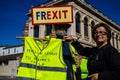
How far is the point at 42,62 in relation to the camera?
5141 millimetres

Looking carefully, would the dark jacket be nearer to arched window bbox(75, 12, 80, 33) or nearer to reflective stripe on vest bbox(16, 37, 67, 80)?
reflective stripe on vest bbox(16, 37, 67, 80)

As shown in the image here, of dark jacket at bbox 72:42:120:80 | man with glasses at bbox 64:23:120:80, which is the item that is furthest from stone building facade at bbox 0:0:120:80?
dark jacket at bbox 72:42:120:80

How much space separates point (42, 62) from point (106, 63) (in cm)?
253

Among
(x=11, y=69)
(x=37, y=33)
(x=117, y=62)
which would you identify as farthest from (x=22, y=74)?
(x=11, y=69)

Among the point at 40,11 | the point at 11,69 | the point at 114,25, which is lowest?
the point at 11,69

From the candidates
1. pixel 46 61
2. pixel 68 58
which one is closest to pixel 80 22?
pixel 68 58

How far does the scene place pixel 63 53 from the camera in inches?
208

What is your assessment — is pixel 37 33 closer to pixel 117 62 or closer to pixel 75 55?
pixel 75 55

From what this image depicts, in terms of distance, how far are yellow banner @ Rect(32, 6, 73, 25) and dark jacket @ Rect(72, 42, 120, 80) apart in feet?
8.27

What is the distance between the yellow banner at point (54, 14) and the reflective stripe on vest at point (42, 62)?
440mm

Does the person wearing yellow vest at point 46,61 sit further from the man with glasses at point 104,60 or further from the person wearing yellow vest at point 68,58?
the man with glasses at point 104,60

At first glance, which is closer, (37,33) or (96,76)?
(96,76)

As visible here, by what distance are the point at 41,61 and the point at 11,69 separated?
33228 millimetres

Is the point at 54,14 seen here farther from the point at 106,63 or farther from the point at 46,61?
the point at 106,63
